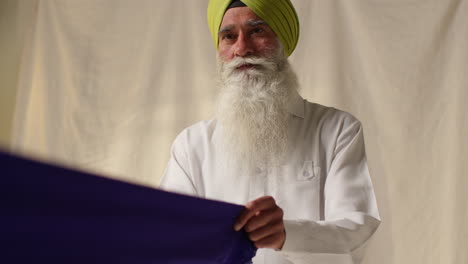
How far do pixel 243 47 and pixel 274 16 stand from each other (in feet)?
0.63

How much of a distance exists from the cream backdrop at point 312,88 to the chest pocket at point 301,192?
1.04 meters

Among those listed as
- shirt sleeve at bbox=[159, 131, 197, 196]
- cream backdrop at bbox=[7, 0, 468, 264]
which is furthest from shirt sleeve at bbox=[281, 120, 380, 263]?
cream backdrop at bbox=[7, 0, 468, 264]

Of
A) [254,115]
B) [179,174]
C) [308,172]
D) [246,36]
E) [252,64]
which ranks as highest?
[246,36]

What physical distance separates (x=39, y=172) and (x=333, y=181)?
4.35ft

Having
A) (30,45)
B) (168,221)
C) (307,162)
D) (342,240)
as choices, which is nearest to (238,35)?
(307,162)

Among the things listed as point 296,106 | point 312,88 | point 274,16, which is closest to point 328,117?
point 296,106

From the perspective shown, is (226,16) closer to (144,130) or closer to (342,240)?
(342,240)

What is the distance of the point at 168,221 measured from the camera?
1285mm

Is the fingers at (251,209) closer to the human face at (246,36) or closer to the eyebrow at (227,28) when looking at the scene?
the human face at (246,36)

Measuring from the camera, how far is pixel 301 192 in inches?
84.0

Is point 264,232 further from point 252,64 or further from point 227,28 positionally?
point 227,28

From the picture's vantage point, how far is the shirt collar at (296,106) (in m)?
2.34

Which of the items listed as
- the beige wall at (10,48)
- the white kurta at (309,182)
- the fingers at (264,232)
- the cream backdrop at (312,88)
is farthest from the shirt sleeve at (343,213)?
the beige wall at (10,48)

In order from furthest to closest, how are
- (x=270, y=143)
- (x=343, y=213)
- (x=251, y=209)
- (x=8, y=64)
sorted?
1. (x=8, y=64)
2. (x=270, y=143)
3. (x=343, y=213)
4. (x=251, y=209)
